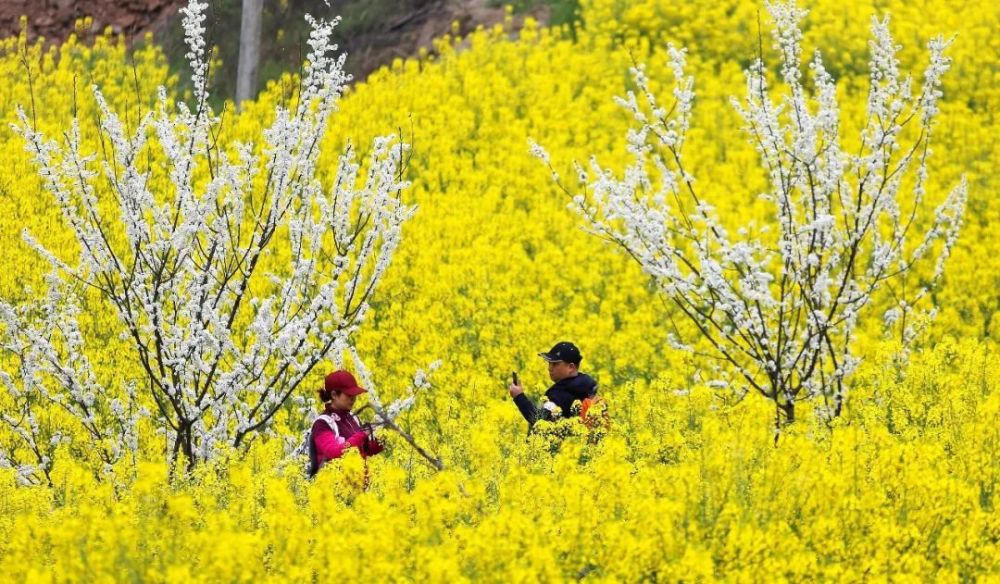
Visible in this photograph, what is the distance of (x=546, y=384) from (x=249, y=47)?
9.70 m

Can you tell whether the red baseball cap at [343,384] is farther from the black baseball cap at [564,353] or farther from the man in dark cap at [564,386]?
the black baseball cap at [564,353]

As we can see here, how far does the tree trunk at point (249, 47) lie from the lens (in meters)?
18.6

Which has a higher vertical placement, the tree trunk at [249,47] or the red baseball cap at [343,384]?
the tree trunk at [249,47]

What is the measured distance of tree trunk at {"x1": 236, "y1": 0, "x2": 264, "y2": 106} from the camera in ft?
61.0

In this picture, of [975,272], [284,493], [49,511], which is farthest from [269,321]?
[975,272]

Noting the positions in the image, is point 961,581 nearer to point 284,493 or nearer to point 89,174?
point 284,493

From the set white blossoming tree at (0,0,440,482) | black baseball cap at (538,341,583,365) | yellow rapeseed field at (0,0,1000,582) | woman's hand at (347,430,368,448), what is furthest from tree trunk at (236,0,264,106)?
woman's hand at (347,430,368,448)

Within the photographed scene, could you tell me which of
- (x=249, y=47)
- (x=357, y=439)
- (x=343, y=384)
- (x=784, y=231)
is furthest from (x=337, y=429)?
(x=249, y=47)

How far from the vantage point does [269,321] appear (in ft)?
24.6

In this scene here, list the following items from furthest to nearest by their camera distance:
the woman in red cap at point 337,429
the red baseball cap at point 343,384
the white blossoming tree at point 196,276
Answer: the white blossoming tree at point 196,276 < the red baseball cap at point 343,384 < the woman in red cap at point 337,429

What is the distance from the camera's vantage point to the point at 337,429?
23.4 feet

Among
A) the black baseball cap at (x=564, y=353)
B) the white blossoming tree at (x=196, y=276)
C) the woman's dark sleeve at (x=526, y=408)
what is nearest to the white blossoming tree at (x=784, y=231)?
the black baseball cap at (x=564, y=353)

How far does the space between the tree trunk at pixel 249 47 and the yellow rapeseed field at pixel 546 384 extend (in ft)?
1.12

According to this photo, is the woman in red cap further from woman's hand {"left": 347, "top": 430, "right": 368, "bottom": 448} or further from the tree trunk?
the tree trunk
